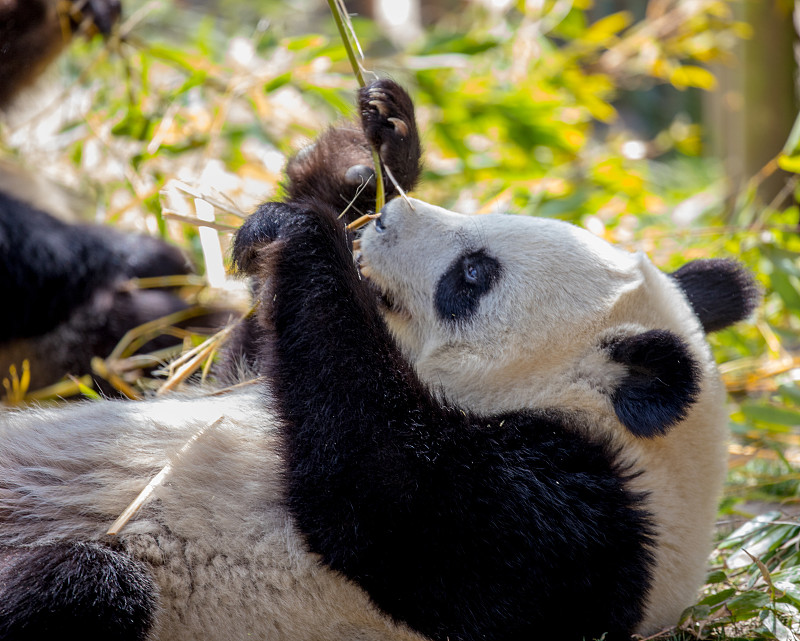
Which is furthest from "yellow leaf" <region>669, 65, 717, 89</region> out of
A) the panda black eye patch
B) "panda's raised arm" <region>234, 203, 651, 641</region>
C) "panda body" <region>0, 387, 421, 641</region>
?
"panda body" <region>0, 387, 421, 641</region>

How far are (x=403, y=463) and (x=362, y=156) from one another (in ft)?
3.98

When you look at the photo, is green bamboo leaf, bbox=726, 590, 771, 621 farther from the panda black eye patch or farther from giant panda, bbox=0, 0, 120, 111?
giant panda, bbox=0, 0, 120, 111

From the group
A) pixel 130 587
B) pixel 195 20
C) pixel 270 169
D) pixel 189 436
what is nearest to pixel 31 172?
pixel 270 169

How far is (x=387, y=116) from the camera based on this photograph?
2525 millimetres

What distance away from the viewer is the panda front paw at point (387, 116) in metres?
2.47

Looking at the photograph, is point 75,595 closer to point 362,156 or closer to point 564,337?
point 564,337

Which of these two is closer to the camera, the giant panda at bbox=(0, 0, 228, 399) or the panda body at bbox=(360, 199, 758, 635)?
the panda body at bbox=(360, 199, 758, 635)

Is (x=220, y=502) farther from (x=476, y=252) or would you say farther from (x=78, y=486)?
(x=476, y=252)

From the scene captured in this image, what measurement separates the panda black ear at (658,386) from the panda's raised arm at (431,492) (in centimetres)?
14

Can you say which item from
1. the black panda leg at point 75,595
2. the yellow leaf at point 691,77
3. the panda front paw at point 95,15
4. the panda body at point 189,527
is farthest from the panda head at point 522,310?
the yellow leaf at point 691,77

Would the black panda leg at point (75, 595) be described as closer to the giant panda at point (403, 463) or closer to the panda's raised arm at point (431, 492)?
the giant panda at point (403, 463)

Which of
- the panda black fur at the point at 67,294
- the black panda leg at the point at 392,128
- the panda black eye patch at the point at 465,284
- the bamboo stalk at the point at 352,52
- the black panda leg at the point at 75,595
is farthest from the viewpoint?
the panda black fur at the point at 67,294

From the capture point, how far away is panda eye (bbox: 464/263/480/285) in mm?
2254

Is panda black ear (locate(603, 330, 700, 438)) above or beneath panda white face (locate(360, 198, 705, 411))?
beneath
